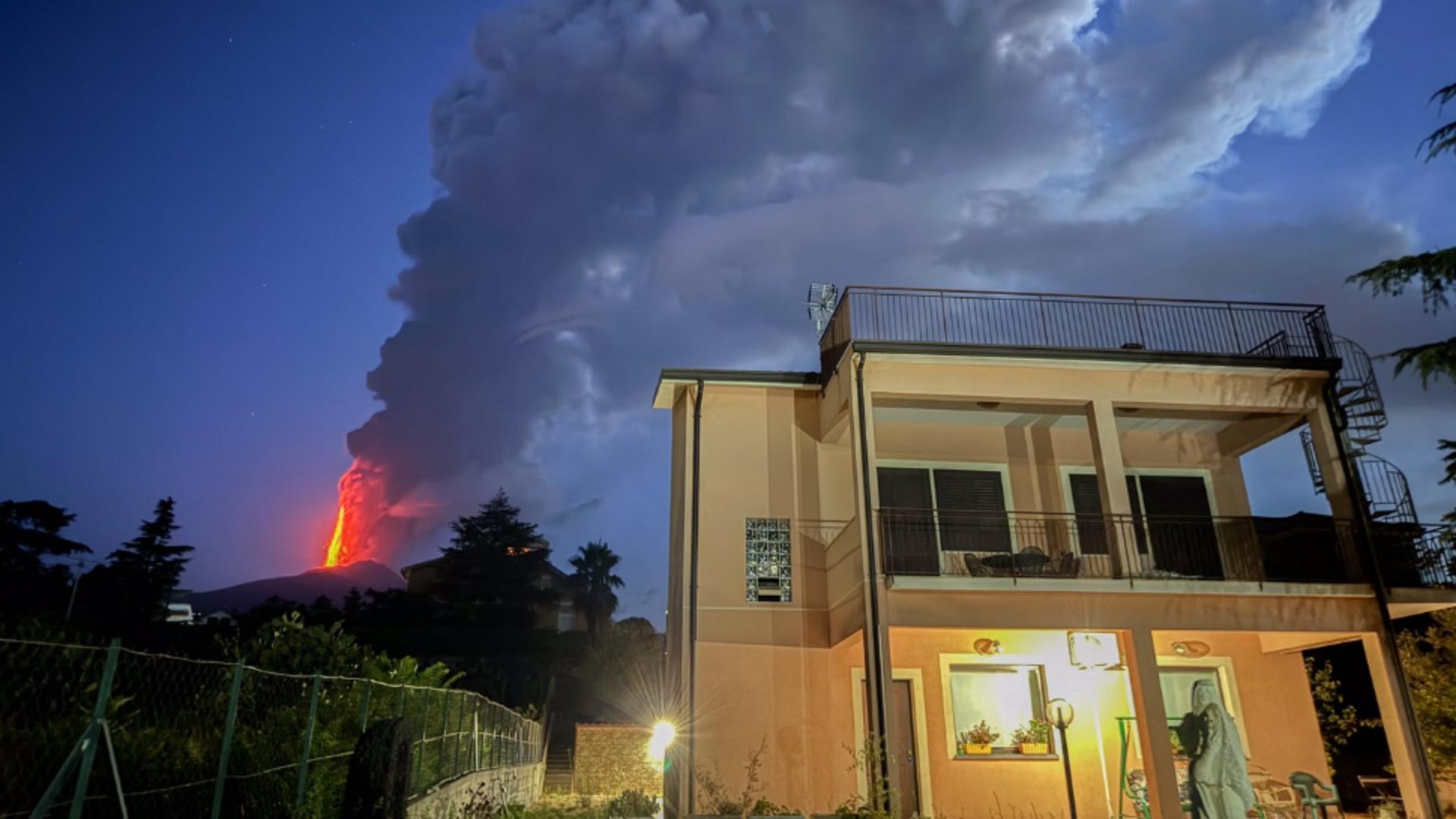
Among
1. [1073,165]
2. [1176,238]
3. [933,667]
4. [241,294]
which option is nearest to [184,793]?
[933,667]

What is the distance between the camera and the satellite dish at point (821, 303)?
565 inches

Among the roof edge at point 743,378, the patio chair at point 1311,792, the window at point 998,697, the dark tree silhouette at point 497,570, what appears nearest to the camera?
the patio chair at point 1311,792

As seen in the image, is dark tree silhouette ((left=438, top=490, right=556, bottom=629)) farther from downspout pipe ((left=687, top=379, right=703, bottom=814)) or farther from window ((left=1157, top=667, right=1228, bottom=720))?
window ((left=1157, top=667, right=1228, bottom=720))

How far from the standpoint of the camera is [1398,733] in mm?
10117

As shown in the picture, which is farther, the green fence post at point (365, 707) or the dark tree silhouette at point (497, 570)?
the dark tree silhouette at point (497, 570)

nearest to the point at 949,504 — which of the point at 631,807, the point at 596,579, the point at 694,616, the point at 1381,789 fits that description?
the point at 694,616

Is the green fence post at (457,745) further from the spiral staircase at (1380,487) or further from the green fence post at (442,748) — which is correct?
the spiral staircase at (1380,487)

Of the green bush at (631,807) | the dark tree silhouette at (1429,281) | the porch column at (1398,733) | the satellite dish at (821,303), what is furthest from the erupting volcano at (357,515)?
→ the dark tree silhouette at (1429,281)

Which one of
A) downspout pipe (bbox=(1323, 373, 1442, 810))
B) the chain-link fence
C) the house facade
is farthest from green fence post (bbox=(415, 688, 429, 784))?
downspout pipe (bbox=(1323, 373, 1442, 810))

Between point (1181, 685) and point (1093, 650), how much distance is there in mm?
2197

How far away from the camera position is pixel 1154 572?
10.7m

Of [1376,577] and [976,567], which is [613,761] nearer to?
[976,567]

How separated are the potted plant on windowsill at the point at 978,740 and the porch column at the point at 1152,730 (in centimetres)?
252

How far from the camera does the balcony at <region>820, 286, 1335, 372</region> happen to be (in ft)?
39.6
